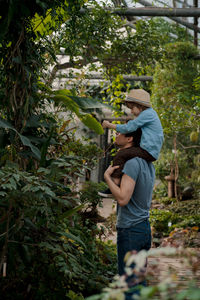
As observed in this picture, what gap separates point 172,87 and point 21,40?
6.74m

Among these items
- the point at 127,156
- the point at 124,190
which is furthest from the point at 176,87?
the point at 124,190

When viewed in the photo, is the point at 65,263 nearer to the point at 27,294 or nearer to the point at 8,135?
the point at 27,294

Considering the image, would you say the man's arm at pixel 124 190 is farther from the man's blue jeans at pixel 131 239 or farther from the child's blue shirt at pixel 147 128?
the child's blue shirt at pixel 147 128

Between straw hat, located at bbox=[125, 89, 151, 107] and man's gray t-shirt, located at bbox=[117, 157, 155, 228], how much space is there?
0.48 metres

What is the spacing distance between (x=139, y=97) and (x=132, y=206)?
0.74 m

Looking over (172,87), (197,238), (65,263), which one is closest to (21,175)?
(65,263)

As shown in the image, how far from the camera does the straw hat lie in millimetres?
2631

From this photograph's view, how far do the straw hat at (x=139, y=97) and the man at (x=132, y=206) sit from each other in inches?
18.7

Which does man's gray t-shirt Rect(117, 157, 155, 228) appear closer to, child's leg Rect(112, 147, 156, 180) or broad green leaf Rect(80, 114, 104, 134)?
child's leg Rect(112, 147, 156, 180)

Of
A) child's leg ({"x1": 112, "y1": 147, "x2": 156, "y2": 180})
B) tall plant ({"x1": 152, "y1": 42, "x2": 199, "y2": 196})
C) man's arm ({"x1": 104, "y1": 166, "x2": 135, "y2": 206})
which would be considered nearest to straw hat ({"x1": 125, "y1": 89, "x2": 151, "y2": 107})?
child's leg ({"x1": 112, "y1": 147, "x2": 156, "y2": 180})

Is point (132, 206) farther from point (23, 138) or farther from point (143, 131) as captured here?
point (23, 138)

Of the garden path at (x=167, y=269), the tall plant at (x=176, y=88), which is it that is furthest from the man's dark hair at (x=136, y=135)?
the tall plant at (x=176, y=88)

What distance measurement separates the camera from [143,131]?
2666mm

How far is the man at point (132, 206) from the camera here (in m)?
2.24
